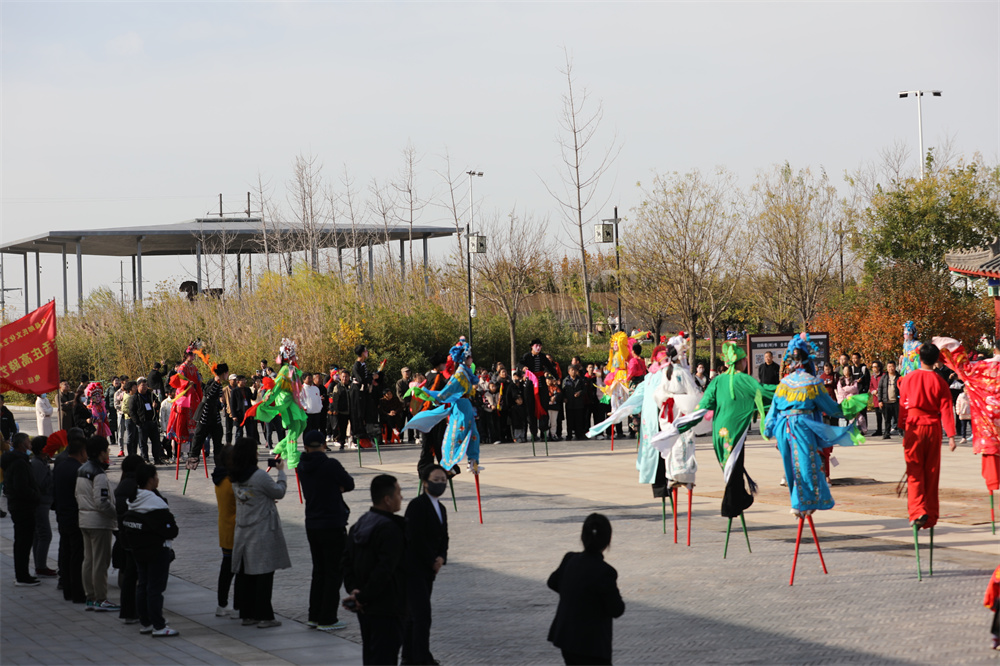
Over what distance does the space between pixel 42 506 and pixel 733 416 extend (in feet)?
23.7

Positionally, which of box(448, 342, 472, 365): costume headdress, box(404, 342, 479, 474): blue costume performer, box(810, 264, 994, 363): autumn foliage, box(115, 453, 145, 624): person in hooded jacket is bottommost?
box(115, 453, 145, 624): person in hooded jacket

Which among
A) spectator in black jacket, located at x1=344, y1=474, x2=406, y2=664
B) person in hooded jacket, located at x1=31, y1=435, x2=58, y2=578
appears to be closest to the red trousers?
spectator in black jacket, located at x1=344, y1=474, x2=406, y2=664

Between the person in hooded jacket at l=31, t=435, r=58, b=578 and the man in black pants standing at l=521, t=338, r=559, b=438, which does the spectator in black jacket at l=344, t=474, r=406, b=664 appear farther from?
the man in black pants standing at l=521, t=338, r=559, b=438

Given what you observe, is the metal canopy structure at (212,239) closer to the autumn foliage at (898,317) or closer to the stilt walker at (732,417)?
the autumn foliage at (898,317)

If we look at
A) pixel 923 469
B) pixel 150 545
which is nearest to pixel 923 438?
pixel 923 469

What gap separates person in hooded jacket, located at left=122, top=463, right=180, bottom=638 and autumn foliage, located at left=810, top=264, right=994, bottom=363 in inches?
1071

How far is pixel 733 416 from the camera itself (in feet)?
35.6

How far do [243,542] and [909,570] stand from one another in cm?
605

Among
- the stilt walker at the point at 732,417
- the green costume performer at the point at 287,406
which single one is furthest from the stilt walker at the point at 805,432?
the green costume performer at the point at 287,406

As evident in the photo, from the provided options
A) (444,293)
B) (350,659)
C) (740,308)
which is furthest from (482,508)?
(740,308)

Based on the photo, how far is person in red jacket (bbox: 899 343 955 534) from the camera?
32.3ft

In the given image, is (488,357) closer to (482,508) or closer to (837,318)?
(837,318)

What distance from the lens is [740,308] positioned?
52094 mm

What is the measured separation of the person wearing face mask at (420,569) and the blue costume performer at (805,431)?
14.4 feet
